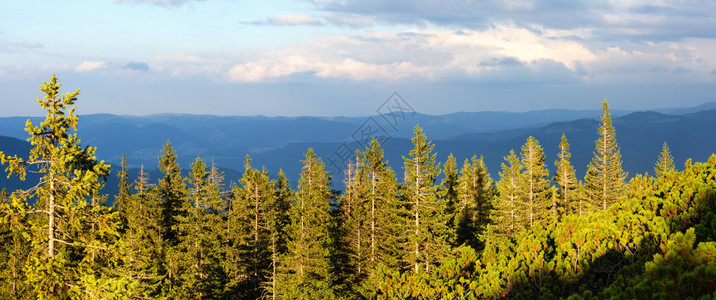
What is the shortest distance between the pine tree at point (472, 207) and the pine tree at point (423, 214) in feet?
37.8

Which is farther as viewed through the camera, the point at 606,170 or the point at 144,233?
the point at 606,170

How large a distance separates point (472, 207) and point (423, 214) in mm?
19452

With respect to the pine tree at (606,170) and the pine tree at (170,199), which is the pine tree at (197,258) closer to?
the pine tree at (170,199)

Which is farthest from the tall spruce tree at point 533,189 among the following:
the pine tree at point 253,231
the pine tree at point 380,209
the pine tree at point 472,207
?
the pine tree at point 253,231

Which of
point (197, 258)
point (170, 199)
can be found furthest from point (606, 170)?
point (170, 199)

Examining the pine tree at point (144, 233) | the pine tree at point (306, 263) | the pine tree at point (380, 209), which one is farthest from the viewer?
the pine tree at point (144, 233)

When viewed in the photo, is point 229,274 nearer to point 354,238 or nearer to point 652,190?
point 354,238

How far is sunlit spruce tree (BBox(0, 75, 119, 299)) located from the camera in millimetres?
14016

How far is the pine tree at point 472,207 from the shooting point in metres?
46.3

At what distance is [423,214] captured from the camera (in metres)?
32.7

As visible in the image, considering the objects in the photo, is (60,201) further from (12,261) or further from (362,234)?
(12,261)

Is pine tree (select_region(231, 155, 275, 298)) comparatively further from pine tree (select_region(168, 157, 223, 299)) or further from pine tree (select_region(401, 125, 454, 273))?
pine tree (select_region(401, 125, 454, 273))

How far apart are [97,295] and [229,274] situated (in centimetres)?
2907

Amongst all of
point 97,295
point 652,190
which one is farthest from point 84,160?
point 652,190
